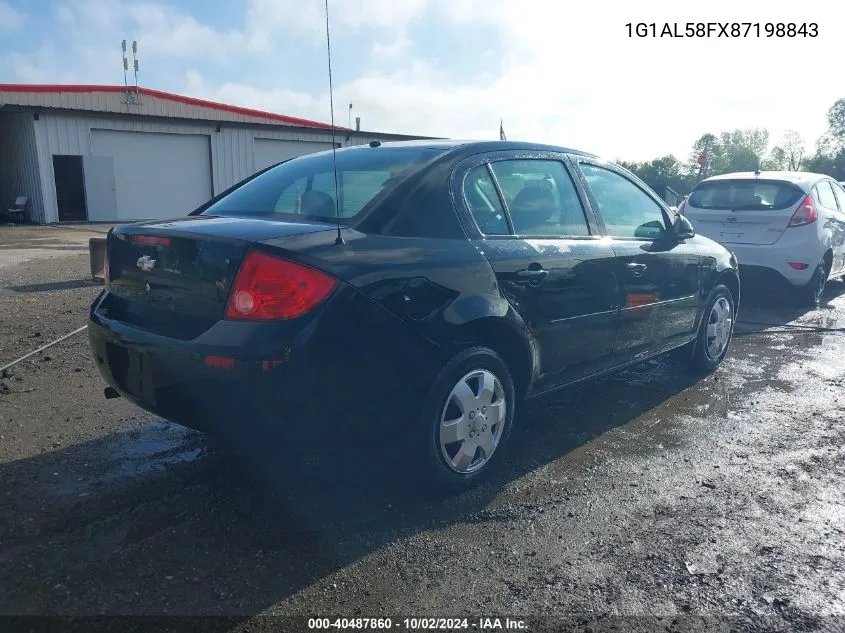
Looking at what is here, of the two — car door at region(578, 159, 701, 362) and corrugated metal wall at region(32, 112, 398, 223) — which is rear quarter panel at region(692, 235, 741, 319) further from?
corrugated metal wall at region(32, 112, 398, 223)

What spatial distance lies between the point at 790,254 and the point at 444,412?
6416 millimetres

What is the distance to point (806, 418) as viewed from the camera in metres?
4.49

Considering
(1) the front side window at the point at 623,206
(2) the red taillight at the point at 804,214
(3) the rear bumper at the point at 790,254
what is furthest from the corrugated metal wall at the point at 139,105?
(1) the front side window at the point at 623,206

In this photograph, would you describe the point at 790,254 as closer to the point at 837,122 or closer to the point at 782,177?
the point at 782,177

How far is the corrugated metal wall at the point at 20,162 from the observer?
21.4m

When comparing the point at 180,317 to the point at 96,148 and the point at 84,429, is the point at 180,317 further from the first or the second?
the point at 96,148

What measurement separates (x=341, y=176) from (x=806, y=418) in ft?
10.8

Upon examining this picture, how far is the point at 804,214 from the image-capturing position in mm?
8055

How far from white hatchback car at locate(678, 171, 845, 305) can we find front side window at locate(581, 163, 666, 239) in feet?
13.0

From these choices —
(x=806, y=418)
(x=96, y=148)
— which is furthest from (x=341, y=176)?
(x=96, y=148)

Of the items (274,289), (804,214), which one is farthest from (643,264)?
(804,214)

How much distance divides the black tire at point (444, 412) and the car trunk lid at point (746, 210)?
5.91 metres

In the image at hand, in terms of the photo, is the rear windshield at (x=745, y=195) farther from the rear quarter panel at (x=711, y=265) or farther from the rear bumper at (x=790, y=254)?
the rear quarter panel at (x=711, y=265)

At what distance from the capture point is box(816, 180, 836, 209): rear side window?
852 cm
